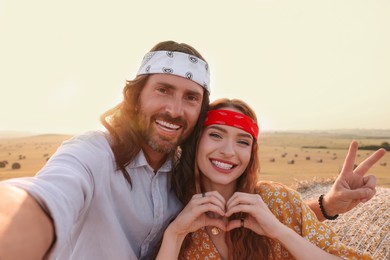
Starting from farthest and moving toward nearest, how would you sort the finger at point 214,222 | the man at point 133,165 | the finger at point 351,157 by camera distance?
the finger at point 351,157 → the finger at point 214,222 → the man at point 133,165

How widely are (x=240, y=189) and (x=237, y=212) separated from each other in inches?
17.7

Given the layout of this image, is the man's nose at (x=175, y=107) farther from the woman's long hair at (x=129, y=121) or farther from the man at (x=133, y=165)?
the woman's long hair at (x=129, y=121)

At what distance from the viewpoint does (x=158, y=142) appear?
4.02 metres

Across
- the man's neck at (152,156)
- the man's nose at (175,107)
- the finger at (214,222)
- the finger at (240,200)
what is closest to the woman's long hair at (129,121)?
the man's neck at (152,156)

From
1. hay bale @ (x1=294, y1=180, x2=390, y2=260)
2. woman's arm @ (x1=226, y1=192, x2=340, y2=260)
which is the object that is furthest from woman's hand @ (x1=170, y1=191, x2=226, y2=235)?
hay bale @ (x1=294, y1=180, x2=390, y2=260)

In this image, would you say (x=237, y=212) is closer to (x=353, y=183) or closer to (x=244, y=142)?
(x=244, y=142)

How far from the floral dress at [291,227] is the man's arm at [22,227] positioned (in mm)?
2094

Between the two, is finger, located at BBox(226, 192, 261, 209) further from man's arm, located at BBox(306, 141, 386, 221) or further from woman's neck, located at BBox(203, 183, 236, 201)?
man's arm, located at BBox(306, 141, 386, 221)

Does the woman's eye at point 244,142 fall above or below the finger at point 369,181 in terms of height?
above

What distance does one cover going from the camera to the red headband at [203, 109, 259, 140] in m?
4.07

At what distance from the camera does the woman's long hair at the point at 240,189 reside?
3961 mm

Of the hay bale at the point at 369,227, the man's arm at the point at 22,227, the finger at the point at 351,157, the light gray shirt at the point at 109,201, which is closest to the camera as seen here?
the man's arm at the point at 22,227

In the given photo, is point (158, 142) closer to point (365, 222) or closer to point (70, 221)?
point (70, 221)

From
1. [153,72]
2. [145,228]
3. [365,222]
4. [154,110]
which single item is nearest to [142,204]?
[145,228]
